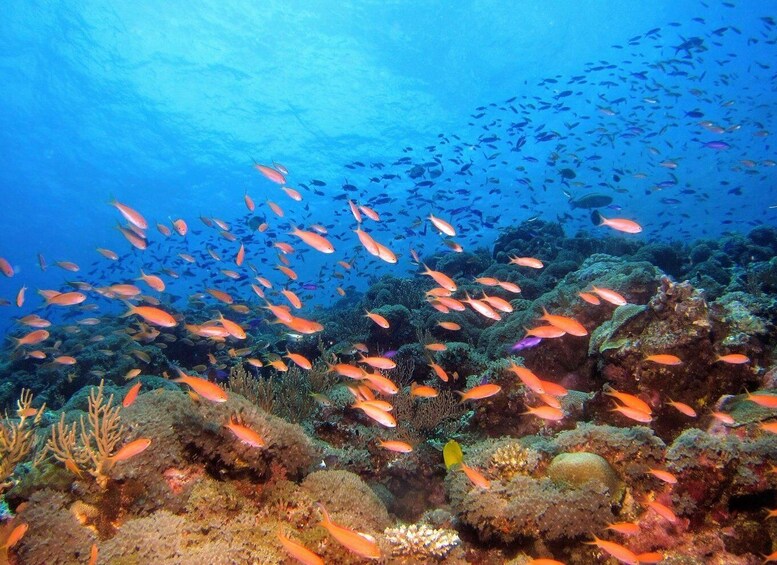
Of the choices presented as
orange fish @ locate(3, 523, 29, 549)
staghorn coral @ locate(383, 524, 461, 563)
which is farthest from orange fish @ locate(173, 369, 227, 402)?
staghorn coral @ locate(383, 524, 461, 563)

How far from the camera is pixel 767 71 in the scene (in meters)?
39.2

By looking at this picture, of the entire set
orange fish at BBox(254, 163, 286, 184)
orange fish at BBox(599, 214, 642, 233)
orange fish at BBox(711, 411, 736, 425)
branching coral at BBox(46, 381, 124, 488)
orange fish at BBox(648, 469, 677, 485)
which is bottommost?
branching coral at BBox(46, 381, 124, 488)

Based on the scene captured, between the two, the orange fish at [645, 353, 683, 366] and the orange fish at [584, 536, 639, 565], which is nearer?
the orange fish at [584, 536, 639, 565]

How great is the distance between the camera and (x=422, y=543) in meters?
3.93

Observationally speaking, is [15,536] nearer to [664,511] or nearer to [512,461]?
[512,461]

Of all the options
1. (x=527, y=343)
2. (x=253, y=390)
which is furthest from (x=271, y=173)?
(x=527, y=343)

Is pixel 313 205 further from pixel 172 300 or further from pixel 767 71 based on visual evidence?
pixel 767 71

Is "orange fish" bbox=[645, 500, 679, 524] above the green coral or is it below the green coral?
below

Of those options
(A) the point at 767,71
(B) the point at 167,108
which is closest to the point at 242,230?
(B) the point at 167,108

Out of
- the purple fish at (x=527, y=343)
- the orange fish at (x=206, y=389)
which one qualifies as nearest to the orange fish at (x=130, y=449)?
the orange fish at (x=206, y=389)

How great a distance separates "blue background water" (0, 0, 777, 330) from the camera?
30.8m

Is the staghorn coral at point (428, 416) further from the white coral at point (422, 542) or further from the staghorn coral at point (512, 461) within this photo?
the white coral at point (422, 542)

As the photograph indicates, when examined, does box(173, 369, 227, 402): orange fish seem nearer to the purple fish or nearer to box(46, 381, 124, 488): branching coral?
box(46, 381, 124, 488): branching coral

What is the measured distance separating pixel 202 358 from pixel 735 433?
1485 centimetres
